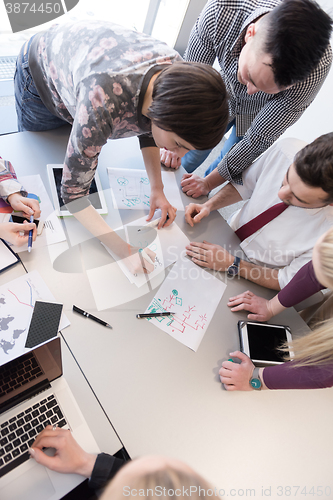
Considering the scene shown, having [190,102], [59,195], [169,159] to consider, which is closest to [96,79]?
[190,102]

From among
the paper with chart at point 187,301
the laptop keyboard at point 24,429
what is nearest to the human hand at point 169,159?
the paper with chart at point 187,301

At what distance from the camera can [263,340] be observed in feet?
3.12

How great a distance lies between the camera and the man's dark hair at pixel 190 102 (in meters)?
0.67

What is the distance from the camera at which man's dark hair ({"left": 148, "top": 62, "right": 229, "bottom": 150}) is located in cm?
67

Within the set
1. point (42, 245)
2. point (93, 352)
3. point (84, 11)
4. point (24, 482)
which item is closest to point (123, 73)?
point (42, 245)

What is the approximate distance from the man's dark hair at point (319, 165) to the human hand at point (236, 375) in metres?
0.59

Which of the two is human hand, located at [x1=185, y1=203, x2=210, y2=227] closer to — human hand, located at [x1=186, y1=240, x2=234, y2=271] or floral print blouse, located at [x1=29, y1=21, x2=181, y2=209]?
human hand, located at [x1=186, y1=240, x2=234, y2=271]

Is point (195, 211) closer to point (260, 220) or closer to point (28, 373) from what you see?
point (260, 220)

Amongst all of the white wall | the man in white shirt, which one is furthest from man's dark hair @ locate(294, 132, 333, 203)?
the white wall

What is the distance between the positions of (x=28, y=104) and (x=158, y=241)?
0.71 meters

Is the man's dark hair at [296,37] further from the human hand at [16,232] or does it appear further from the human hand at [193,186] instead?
the human hand at [16,232]

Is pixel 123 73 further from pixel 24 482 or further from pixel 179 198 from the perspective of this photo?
pixel 24 482

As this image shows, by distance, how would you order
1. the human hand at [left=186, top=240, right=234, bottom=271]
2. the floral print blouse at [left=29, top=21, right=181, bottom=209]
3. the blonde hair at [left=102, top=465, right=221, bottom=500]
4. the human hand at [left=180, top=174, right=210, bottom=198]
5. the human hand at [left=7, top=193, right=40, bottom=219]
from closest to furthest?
the blonde hair at [left=102, top=465, right=221, bottom=500] → the floral print blouse at [left=29, top=21, right=181, bottom=209] → the human hand at [left=7, top=193, right=40, bottom=219] → the human hand at [left=186, top=240, right=234, bottom=271] → the human hand at [left=180, top=174, right=210, bottom=198]

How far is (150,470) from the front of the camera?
18.7 inches
